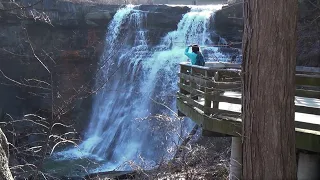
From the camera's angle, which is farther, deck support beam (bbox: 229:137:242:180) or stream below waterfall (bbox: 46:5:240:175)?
stream below waterfall (bbox: 46:5:240:175)

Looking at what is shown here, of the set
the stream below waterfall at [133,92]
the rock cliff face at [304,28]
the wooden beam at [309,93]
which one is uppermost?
the rock cliff face at [304,28]

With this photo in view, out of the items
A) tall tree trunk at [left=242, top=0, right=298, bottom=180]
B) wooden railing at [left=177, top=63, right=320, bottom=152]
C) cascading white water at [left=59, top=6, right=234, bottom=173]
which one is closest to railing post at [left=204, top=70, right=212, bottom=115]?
wooden railing at [left=177, top=63, right=320, bottom=152]

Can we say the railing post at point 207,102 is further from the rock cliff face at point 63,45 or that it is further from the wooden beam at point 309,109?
the rock cliff face at point 63,45

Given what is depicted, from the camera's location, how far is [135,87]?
715 inches

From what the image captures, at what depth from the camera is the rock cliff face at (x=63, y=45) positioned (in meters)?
20.5

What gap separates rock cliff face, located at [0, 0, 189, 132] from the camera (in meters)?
20.5

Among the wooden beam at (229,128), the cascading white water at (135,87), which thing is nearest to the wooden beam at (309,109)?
the wooden beam at (229,128)

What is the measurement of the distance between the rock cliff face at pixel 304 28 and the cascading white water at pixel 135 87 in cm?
89

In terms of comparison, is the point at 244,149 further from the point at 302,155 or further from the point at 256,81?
the point at 302,155

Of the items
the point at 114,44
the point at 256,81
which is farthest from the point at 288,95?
the point at 114,44

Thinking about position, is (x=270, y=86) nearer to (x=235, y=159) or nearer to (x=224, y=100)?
(x=224, y=100)

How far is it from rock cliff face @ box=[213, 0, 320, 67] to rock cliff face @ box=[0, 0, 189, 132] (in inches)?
123

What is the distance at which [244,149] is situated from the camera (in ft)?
10.5

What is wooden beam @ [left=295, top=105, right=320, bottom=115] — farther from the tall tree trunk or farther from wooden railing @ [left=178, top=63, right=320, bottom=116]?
the tall tree trunk
